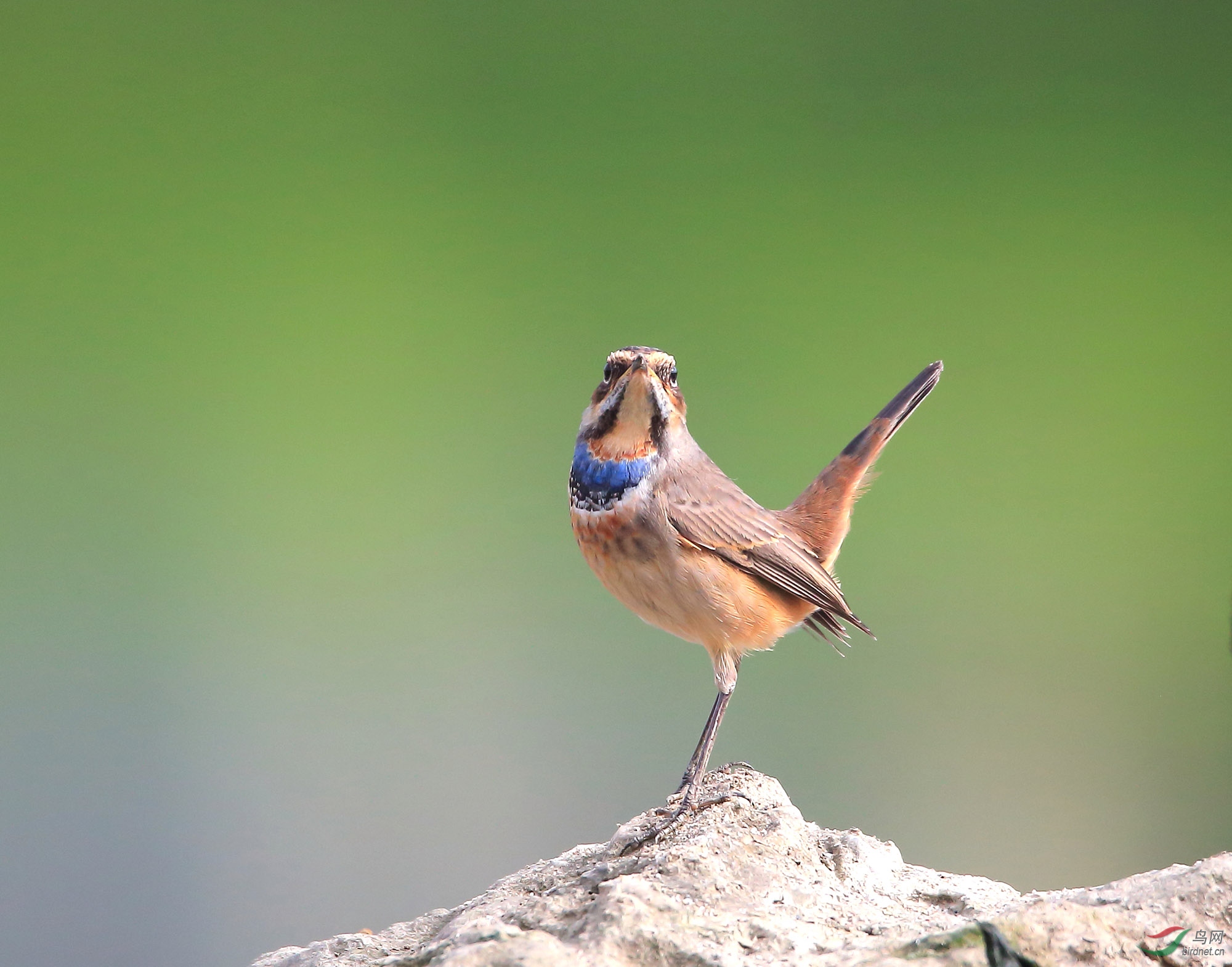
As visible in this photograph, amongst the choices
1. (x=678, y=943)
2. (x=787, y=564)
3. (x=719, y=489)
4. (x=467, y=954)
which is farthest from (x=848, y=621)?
(x=467, y=954)

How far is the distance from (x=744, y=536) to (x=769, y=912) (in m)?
0.98

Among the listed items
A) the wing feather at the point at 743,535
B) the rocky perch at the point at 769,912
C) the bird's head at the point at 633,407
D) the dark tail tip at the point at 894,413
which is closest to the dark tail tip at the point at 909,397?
the dark tail tip at the point at 894,413

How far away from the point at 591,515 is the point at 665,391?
0.35m

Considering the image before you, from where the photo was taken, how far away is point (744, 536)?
282cm

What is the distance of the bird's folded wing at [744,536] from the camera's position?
8.90ft

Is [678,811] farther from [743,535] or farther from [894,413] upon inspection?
[894,413]

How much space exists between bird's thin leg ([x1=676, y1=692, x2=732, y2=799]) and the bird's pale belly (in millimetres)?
131

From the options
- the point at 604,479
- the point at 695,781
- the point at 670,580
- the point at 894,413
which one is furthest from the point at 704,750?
the point at 894,413

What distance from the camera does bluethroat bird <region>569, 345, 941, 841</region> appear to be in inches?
104

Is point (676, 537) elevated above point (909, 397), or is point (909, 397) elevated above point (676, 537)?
point (909, 397)

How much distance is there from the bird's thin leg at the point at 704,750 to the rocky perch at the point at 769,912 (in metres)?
0.05

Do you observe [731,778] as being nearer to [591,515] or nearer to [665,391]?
[591,515]

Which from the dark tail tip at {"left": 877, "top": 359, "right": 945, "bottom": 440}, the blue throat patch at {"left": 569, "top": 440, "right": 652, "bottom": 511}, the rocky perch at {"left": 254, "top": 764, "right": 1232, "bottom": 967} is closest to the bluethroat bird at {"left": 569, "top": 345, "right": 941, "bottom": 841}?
the blue throat patch at {"left": 569, "top": 440, "right": 652, "bottom": 511}

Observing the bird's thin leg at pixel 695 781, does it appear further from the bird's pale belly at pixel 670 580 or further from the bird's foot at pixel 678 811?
the bird's pale belly at pixel 670 580
